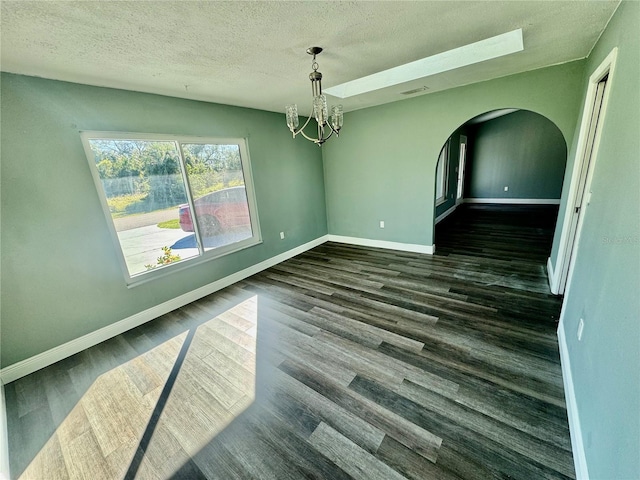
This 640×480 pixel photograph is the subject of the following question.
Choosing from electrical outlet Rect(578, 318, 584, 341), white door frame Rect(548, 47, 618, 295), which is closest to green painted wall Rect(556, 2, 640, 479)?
electrical outlet Rect(578, 318, 584, 341)

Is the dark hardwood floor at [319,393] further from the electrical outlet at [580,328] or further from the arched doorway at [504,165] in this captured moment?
the arched doorway at [504,165]

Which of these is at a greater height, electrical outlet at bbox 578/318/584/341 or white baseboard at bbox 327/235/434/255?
electrical outlet at bbox 578/318/584/341

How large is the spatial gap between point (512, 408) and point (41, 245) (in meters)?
3.84

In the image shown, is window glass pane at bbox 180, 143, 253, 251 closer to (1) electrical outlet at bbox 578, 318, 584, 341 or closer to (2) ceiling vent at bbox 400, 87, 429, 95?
(2) ceiling vent at bbox 400, 87, 429, 95

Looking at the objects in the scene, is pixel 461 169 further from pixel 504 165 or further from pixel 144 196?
pixel 144 196

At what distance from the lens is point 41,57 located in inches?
70.4

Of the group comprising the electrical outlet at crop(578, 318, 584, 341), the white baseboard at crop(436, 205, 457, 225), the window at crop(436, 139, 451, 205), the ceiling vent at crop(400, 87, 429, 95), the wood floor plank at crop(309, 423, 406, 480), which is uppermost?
the ceiling vent at crop(400, 87, 429, 95)

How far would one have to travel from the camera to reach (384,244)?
15.7 feet

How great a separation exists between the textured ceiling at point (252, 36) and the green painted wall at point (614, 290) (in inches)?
23.8

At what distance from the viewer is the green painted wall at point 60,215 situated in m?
2.08

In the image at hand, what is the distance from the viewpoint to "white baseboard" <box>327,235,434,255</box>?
4.36m

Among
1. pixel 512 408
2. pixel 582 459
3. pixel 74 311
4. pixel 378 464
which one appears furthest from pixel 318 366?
pixel 74 311

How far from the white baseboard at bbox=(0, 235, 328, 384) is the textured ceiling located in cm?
234

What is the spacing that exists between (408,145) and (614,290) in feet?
11.1
